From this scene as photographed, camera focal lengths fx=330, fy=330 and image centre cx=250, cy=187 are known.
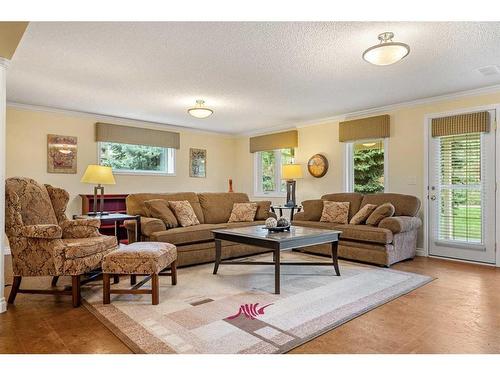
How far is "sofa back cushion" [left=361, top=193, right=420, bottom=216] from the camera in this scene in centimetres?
461

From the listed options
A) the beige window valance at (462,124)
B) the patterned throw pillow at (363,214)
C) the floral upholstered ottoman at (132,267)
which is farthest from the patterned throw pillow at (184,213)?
the beige window valance at (462,124)

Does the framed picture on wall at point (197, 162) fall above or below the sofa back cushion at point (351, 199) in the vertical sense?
above

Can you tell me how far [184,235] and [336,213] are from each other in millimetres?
2360

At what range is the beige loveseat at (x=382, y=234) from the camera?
4102mm

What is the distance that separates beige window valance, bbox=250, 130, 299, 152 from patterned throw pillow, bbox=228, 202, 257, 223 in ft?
6.23

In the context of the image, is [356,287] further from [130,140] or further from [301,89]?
[130,140]

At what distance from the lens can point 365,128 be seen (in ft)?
17.8

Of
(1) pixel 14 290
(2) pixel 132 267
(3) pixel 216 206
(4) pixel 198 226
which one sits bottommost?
(1) pixel 14 290

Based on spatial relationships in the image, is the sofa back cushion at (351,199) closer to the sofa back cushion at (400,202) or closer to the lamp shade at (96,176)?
the sofa back cushion at (400,202)

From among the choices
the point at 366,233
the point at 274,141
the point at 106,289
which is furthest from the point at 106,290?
the point at 274,141

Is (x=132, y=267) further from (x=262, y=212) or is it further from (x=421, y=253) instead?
(x=421, y=253)

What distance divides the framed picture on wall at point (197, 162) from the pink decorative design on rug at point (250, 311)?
15.4 ft
